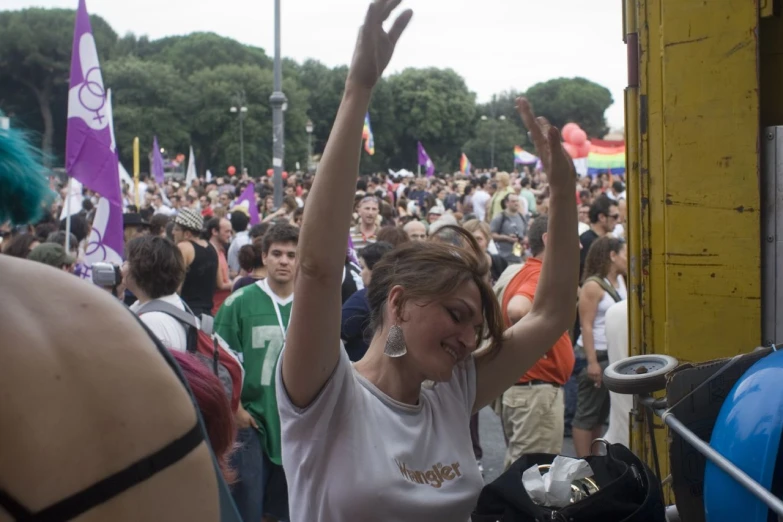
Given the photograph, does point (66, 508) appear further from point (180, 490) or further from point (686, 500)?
point (686, 500)

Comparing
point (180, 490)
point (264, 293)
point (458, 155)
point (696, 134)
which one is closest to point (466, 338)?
point (696, 134)

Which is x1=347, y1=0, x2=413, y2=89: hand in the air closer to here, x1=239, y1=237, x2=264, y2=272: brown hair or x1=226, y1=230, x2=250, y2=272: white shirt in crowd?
x1=239, y1=237, x2=264, y2=272: brown hair

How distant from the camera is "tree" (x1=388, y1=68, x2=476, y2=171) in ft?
250

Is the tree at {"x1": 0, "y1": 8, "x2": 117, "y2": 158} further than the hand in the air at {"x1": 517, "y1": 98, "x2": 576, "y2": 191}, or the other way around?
the tree at {"x1": 0, "y1": 8, "x2": 117, "y2": 158}

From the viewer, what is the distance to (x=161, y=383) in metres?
1.21

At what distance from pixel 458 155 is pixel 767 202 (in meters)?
78.1

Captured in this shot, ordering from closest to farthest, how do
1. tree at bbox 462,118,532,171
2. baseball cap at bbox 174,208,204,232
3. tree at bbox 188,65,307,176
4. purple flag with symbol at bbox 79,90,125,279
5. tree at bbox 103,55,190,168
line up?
purple flag with symbol at bbox 79,90,125,279 < baseball cap at bbox 174,208,204,232 < tree at bbox 103,55,190,168 < tree at bbox 188,65,307,176 < tree at bbox 462,118,532,171

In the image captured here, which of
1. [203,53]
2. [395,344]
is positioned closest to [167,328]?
[395,344]

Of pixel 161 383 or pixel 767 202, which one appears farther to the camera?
pixel 767 202

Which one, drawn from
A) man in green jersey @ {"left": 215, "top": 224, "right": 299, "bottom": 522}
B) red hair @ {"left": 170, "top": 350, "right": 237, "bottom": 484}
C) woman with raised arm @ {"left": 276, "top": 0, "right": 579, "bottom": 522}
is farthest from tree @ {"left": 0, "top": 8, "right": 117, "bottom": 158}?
red hair @ {"left": 170, "top": 350, "right": 237, "bottom": 484}

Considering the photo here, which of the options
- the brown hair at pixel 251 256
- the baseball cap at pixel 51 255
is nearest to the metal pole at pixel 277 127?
the brown hair at pixel 251 256

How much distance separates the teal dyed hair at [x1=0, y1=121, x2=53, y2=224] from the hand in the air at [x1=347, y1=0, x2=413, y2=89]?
76 centimetres

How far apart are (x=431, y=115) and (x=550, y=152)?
74.7m

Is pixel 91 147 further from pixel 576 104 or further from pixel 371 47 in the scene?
pixel 576 104
